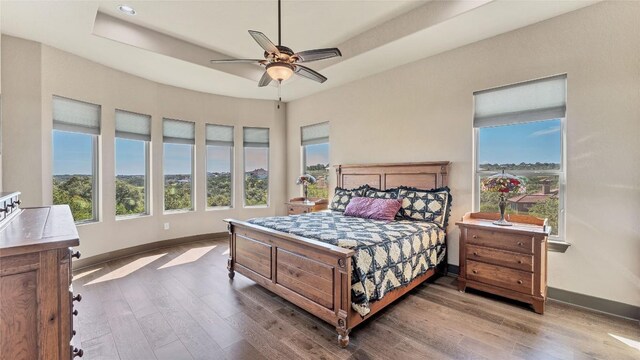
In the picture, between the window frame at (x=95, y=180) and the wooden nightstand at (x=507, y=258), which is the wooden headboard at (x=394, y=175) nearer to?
the wooden nightstand at (x=507, y=258)

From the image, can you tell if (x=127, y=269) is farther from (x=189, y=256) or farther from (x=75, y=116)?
(x=75, y=116)

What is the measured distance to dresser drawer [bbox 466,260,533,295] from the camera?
260 cm

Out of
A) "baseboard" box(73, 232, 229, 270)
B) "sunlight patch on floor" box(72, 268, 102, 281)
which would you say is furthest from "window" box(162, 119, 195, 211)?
"sunlight patch on floor" box(72, 268, 102, 281)

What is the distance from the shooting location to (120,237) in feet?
13.7

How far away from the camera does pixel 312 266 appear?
2.38 metres

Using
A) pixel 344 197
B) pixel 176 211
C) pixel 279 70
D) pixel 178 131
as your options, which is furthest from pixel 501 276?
pixel 178 131

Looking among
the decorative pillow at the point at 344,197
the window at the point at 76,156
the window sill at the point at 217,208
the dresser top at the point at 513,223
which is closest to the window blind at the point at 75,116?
the window at the point at 76,156

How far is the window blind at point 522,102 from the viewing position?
9.32ft

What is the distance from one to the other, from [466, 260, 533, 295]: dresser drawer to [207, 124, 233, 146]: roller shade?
A: 4614 millimetres

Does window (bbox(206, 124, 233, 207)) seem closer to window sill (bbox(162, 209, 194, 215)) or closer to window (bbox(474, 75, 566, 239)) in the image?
window sill (bbox(162, 209, 194, 215))

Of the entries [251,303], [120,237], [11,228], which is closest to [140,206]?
[120,237]

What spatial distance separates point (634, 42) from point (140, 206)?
254 inches

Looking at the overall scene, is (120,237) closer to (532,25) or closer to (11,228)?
(11,228)

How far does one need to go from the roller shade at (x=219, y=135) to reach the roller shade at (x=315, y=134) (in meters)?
1.48
